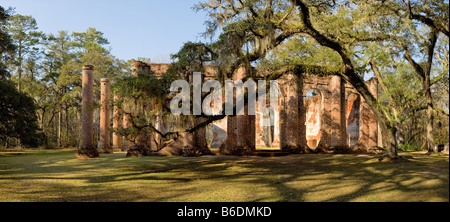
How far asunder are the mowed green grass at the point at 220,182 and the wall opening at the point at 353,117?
1644 centimetres

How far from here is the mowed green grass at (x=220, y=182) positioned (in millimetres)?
8844

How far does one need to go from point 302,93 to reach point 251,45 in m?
12.4

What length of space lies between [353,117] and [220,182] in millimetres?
21752

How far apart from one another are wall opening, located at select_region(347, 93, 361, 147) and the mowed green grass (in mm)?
16445

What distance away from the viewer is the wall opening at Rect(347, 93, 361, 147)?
3003 cm

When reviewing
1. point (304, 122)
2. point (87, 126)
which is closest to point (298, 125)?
point (304, 122)

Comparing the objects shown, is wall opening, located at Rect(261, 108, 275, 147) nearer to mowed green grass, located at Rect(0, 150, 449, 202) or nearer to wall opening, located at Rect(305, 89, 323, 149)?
wall opening, located at Rect(305, 89, 323, 149)

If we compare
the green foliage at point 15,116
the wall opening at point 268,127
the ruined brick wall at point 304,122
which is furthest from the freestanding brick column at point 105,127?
the wall opening at point 268,127

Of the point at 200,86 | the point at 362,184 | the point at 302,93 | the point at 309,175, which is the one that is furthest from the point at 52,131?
the point at 362,184

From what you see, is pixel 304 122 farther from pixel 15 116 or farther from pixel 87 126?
pixel 15 116

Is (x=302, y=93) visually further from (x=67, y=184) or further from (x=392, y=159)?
(x=67, y=184)

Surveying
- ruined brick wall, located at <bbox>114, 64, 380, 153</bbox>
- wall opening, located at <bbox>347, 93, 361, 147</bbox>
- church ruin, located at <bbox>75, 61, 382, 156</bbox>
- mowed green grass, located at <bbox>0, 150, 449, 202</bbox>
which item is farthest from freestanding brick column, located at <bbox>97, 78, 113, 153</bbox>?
wall opening, located at <bbox>347, 93, 361, 147</bbox>

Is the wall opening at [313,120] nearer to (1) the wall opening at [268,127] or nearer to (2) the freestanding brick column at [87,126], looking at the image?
(1) the wall opening at [268,127]

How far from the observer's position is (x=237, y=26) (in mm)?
13156
